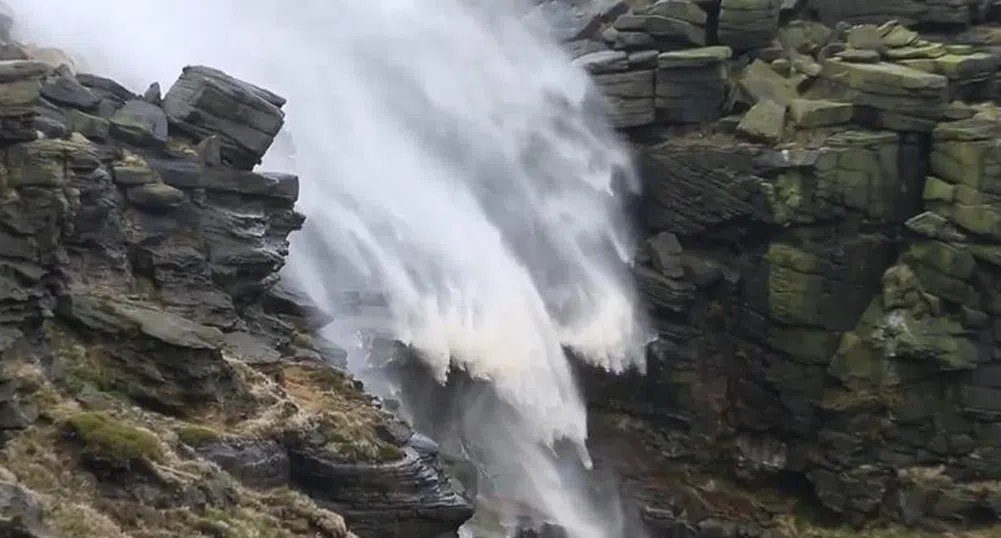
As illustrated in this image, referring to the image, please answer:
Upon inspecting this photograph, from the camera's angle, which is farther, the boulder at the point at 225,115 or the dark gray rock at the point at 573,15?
the dark gray rock at the point at 573,15

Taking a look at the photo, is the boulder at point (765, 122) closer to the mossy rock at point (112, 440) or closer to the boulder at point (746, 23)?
the boulder at point (746, 23)

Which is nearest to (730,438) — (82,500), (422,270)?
(422,270)

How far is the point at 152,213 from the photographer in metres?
27.2

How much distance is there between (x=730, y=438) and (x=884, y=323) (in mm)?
6334

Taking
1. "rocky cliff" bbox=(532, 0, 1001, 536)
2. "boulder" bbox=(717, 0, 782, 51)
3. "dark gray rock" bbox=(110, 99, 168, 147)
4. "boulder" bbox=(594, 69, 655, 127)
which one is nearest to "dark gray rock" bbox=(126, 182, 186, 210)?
"dark gray rock" bbox=(110, 99, 168, 147)

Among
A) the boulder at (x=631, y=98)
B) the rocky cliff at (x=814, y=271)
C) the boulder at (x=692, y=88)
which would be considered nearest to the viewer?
the rocky cliff at (x=814, y=271)

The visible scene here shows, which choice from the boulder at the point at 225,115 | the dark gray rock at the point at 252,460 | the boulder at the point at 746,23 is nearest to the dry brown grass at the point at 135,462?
the dark gray rock at the point at 252,460

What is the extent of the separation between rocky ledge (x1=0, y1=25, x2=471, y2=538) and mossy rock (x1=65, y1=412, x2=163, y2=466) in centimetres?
3

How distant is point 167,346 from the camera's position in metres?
23.6

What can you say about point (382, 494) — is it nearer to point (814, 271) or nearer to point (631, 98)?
point (814, 271)

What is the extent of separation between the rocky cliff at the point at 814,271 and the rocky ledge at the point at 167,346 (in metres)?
16.4

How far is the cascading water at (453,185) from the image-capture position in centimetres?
3762

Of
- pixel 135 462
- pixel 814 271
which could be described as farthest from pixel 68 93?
pixel 814 271

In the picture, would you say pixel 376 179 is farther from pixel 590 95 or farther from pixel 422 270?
pixel 590 95
